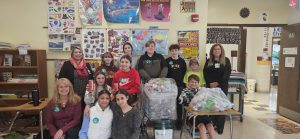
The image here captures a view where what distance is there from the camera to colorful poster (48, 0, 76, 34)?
4148mm

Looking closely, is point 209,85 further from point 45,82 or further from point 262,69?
point 262,69

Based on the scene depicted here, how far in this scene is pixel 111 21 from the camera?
4.21m

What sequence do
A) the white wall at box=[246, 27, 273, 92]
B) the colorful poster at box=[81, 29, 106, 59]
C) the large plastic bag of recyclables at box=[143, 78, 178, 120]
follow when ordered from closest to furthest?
the large plastic bag of recyclables at box=[143, 78, 178, 120] < the colorful poster at box=[81, 29, 106, 59] < the white wall at box=[246, 27, 273, 92]

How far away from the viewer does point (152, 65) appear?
3846 mm

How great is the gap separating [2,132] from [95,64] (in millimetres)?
1763

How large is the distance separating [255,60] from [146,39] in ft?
17.9

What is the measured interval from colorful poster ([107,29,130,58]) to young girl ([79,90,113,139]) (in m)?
1.65

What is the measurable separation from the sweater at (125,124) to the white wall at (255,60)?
677cm

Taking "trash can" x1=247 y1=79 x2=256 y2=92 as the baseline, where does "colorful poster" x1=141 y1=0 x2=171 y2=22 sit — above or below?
above

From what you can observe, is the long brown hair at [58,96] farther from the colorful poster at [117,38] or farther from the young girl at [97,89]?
the colorful poster at [117,38]

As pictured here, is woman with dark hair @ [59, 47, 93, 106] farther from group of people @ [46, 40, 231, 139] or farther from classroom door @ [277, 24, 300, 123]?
classroom door @ [277, 24, 300, 123]

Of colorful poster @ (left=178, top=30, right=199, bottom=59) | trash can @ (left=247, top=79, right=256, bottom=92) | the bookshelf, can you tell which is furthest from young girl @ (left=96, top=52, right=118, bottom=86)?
trash can @ (left=247, top=79, right=256, bottom=92)

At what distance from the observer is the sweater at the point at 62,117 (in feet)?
9.04

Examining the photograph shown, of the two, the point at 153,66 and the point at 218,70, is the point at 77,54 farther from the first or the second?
the point at 218,70
